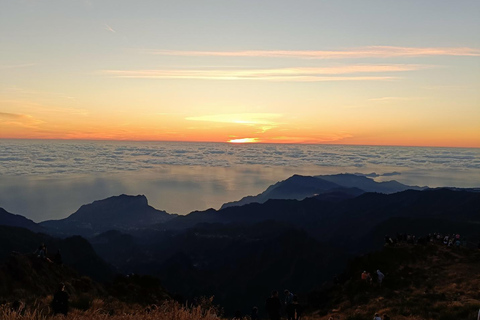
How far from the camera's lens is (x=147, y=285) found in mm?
23328

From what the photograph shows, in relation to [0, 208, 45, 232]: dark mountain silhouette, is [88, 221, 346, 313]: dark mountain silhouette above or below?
above

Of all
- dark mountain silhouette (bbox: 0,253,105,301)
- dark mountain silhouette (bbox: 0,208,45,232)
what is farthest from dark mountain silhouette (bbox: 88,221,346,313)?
dark mountain silhouette (bbox: 0,208,45,232)

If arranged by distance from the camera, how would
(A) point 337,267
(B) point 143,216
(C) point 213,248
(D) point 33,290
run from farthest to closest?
(B) point 143,216
(C) point 213,248
(A) point 337,267
(D) point 33,290

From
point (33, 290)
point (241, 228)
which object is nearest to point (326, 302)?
point (33, 290)

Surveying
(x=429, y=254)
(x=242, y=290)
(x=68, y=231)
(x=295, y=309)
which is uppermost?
(x=295, y=309)

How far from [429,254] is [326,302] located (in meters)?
11.6

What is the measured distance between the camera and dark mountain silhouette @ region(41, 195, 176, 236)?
162m

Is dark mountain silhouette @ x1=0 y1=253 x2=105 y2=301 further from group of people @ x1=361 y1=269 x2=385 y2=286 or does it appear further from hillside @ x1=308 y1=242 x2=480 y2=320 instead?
group of people @ x1=361 y1=269 x2=385 y2=286

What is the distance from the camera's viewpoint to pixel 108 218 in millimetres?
184750

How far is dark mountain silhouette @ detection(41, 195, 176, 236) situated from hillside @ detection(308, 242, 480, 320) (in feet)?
483

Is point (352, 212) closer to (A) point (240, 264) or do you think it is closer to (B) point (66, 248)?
(A) point (240, 264)

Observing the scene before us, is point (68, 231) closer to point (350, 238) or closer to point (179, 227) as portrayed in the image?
point (179, 227)

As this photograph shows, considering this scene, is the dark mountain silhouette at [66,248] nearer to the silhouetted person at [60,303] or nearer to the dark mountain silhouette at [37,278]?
the dark mountain silhouette at [37,278]

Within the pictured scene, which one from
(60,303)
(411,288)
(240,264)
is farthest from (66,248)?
(60,303)
